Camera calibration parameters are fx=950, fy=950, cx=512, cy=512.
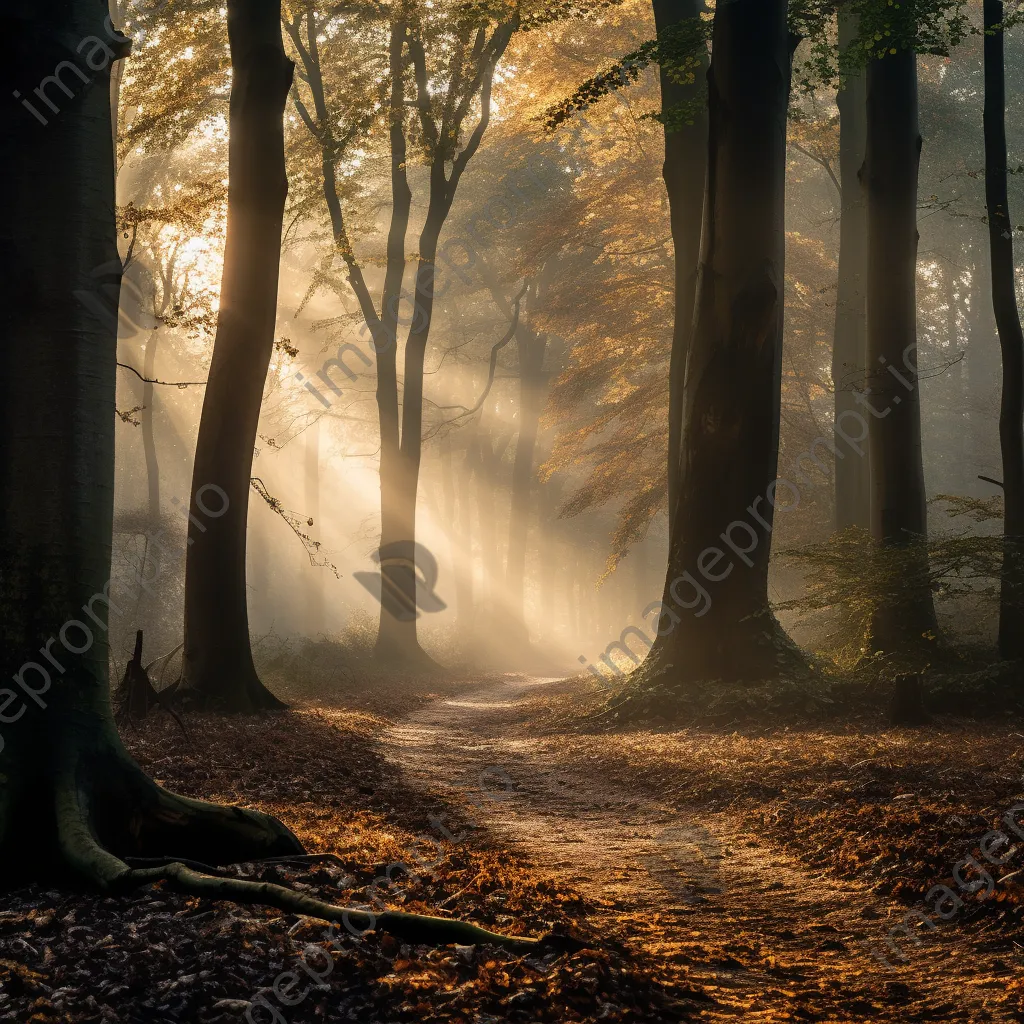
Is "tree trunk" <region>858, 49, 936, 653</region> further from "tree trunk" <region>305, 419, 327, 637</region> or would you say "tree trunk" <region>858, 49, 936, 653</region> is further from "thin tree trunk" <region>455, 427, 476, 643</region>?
"tree trunk" <region>305, 419, 327, 637</region>

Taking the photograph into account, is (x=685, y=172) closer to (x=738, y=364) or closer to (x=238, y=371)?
(x=738, y=364)

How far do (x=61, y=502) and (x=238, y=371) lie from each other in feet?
24.4

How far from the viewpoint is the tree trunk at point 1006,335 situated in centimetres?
1017

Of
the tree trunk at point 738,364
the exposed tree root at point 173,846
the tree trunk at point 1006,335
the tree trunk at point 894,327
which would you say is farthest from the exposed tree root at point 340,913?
the tree trunk at point 894,327

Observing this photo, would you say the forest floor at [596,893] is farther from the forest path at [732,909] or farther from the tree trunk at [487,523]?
the tree trunk at [487,523]

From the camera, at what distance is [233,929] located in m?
3.44

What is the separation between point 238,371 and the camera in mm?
11656

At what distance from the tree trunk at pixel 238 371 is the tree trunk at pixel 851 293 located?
33.7 feet

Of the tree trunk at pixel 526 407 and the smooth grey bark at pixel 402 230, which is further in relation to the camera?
the tree trunk at pixel 526 407

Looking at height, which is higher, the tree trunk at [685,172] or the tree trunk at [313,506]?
→ the tree trunk at [685,172]

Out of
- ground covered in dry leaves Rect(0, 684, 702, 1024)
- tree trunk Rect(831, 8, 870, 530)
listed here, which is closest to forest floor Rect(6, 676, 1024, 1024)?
ground covered in dry leaves Rect(0, 684, 702, 1024)

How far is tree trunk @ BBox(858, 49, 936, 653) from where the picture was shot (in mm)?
11711

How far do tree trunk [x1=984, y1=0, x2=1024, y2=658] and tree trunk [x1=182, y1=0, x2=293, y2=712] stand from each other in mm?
8094

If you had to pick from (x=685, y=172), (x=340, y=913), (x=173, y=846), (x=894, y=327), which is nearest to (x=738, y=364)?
(x=894, y=327)
